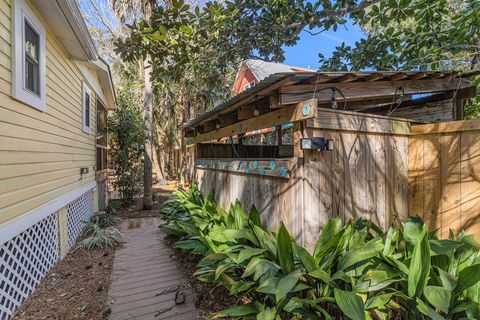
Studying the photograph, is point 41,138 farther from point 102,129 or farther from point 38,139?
point 102,129

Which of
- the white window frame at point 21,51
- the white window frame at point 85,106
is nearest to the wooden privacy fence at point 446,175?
the white window frame at point 21,51

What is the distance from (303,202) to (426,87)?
2.22 meters

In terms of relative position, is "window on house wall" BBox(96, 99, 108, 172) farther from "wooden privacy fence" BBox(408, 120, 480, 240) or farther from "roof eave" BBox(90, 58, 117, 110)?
"wooden privacy fence" BBox(408, 120, 480, 240)

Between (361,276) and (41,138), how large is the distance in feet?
14.4

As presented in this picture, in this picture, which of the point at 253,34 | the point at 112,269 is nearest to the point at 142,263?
the point at 112,269

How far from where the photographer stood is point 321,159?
265 centimetres

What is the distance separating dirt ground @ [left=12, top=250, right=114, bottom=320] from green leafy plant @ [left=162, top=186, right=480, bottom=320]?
1.72 meters

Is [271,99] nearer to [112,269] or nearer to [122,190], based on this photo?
[112,269]

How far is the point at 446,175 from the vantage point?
9.18 ft

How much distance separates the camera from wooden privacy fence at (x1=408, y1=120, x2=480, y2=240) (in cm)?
260

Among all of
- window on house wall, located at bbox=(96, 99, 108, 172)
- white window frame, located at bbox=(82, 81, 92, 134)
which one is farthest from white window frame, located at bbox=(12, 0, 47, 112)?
window on house wall, located at bbox=(96, 99, 108, 172)

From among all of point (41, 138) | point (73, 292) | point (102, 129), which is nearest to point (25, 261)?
point (73, 292)

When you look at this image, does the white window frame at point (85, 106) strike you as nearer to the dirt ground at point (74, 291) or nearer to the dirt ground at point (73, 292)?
the dirt ground at point (74, 291)

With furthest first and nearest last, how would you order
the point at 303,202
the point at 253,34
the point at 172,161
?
1. the point at 172,161
2. the point at 253,34
3. the point at 303,202
